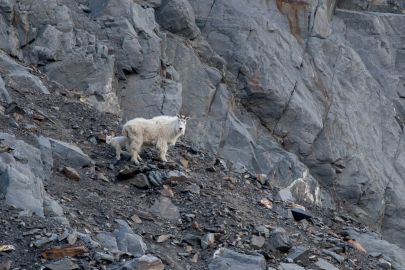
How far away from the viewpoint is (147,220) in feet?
47.3

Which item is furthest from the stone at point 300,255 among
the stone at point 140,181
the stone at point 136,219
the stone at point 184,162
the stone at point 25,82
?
the stone at point 25,82

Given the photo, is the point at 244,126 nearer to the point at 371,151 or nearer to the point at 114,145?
the point at 371,151

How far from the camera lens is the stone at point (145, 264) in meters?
11.2

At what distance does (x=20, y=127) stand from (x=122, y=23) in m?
12.1

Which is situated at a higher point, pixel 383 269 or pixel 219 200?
pixel 219 200

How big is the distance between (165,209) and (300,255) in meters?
2.98

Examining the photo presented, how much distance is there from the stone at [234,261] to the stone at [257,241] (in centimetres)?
73

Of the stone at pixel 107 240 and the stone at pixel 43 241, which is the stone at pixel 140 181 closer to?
the stone at pixel 107 240

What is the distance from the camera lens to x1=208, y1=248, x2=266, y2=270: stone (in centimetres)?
1300

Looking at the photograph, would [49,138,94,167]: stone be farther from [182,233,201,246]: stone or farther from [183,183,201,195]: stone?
[182,233,201,246]: stone

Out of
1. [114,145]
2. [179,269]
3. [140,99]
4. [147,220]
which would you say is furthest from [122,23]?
[179,269]

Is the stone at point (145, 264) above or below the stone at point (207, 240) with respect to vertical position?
above

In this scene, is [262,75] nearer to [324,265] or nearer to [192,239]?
[324,265]

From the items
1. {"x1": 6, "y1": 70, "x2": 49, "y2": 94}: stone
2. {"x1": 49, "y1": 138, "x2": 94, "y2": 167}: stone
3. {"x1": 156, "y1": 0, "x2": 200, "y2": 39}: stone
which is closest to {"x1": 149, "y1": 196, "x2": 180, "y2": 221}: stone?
{"x1": 49, "y1": 138, "x2": 94, "y2": 167}: stone
